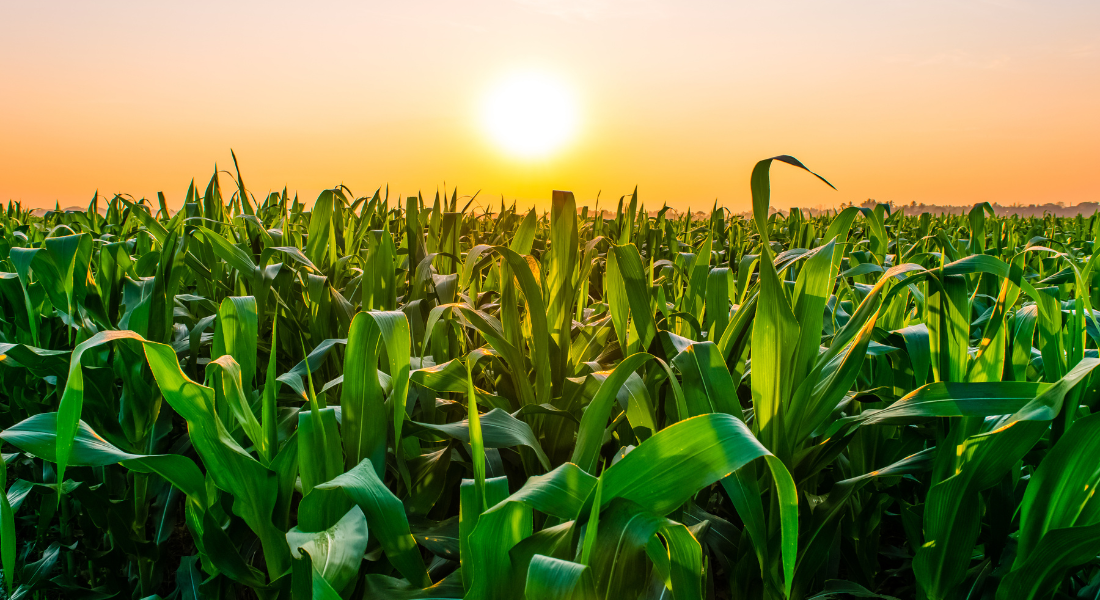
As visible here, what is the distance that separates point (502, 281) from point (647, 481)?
0.65m

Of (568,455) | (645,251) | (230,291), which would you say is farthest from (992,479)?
(645,251)

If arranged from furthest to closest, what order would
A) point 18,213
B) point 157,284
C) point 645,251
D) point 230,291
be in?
1. point 18,213
2. point 645,251
3. point 230,291
4. point 157,284

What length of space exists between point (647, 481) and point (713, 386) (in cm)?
23

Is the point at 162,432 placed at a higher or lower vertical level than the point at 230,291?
lower

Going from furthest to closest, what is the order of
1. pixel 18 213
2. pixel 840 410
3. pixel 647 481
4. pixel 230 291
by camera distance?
pixel 18 213 < pixel 230 291 < pixel 840 410 < pixel 647 481

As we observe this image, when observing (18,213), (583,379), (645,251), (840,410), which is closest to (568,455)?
(583,379)

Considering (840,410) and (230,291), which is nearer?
(840,410)

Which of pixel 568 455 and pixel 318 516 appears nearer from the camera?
pixel 318 516

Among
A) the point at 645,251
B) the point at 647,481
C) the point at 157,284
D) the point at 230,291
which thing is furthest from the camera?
the point at 645,251

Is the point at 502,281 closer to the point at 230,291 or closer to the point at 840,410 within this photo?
the point at 840,410

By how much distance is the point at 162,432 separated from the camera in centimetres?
129

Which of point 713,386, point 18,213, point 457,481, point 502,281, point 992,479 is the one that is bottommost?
point 457,481

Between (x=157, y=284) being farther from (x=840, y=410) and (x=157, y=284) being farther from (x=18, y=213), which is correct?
(x=18, y=213)

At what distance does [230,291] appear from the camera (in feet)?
6.15
